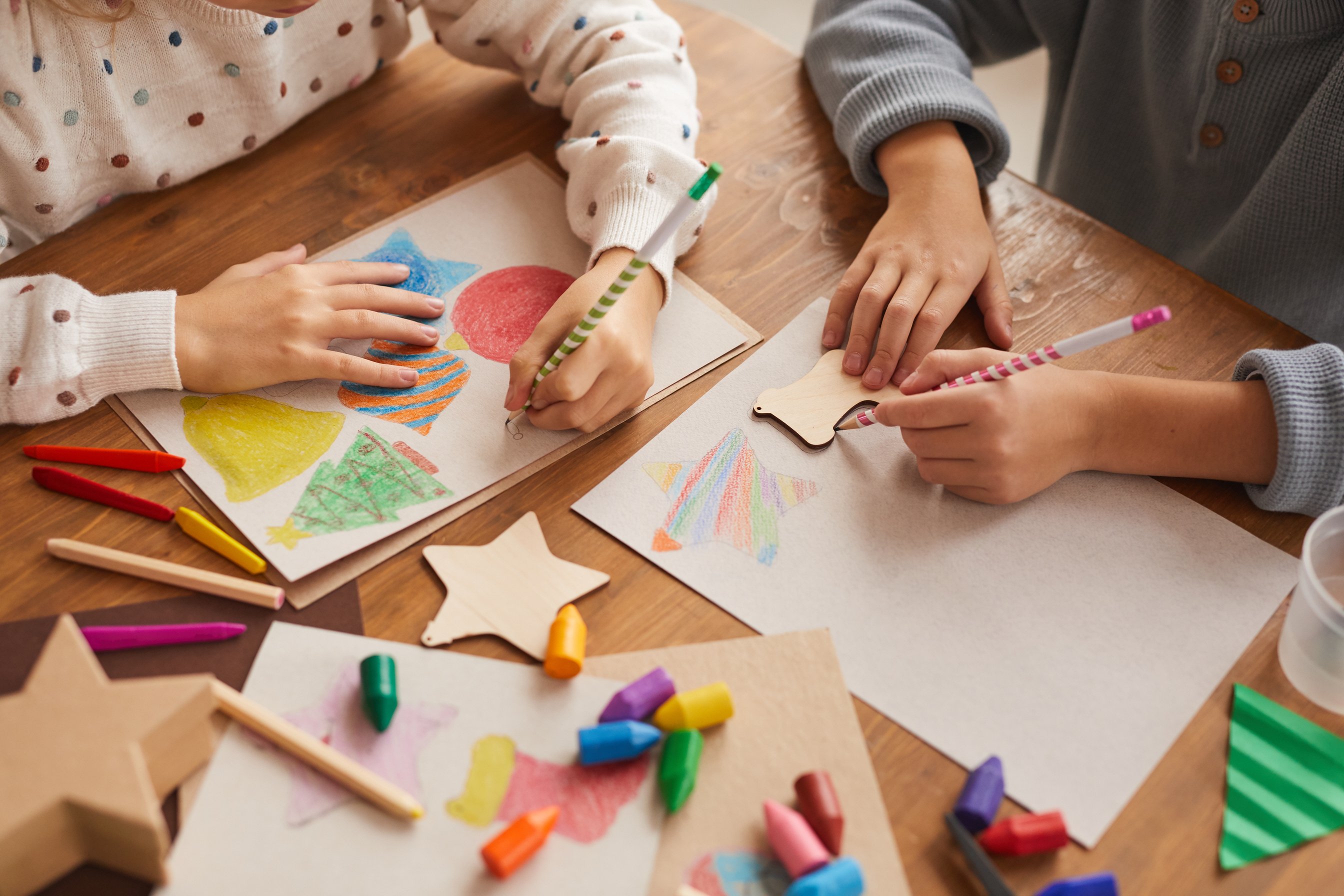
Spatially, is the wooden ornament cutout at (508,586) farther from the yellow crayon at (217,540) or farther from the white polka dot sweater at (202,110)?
the white polka dot sweater at (202,110)

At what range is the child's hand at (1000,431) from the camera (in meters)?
0.64

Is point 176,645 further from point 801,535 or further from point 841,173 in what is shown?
point 841,173

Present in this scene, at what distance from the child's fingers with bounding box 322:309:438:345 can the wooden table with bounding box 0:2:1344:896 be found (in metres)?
0.13

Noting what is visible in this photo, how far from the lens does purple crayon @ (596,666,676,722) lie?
0.54m

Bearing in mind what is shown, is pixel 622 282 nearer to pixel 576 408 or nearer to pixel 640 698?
pixel 576 408

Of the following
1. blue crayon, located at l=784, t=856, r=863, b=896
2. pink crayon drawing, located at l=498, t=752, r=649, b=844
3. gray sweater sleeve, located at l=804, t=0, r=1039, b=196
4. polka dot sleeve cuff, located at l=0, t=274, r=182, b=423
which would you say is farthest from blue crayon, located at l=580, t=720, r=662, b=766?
gray sweater sleeve, located at l=804, t=0, r=1039, b=196

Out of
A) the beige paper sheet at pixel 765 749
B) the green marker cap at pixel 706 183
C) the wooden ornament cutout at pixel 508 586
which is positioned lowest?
the beige paper sheet at pixel 765 749

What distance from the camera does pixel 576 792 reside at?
1.73 feet

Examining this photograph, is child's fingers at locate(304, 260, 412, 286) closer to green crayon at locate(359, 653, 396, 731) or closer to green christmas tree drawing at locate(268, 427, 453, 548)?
green christmas tree drawing at locate(268, 427, 453, 548)

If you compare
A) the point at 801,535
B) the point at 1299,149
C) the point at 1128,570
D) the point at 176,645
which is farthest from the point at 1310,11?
the point at 176,645

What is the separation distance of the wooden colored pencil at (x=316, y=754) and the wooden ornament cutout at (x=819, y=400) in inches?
14.3

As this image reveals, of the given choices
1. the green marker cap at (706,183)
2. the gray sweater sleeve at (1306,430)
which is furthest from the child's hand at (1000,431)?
the green marker cap at (706,183)

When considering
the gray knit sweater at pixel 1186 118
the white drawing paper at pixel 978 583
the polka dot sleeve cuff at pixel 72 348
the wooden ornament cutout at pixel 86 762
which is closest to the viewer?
the wooden ornament cutout at pixel 86 762

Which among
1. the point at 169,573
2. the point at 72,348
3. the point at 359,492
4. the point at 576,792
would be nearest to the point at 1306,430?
the point at 576,792
